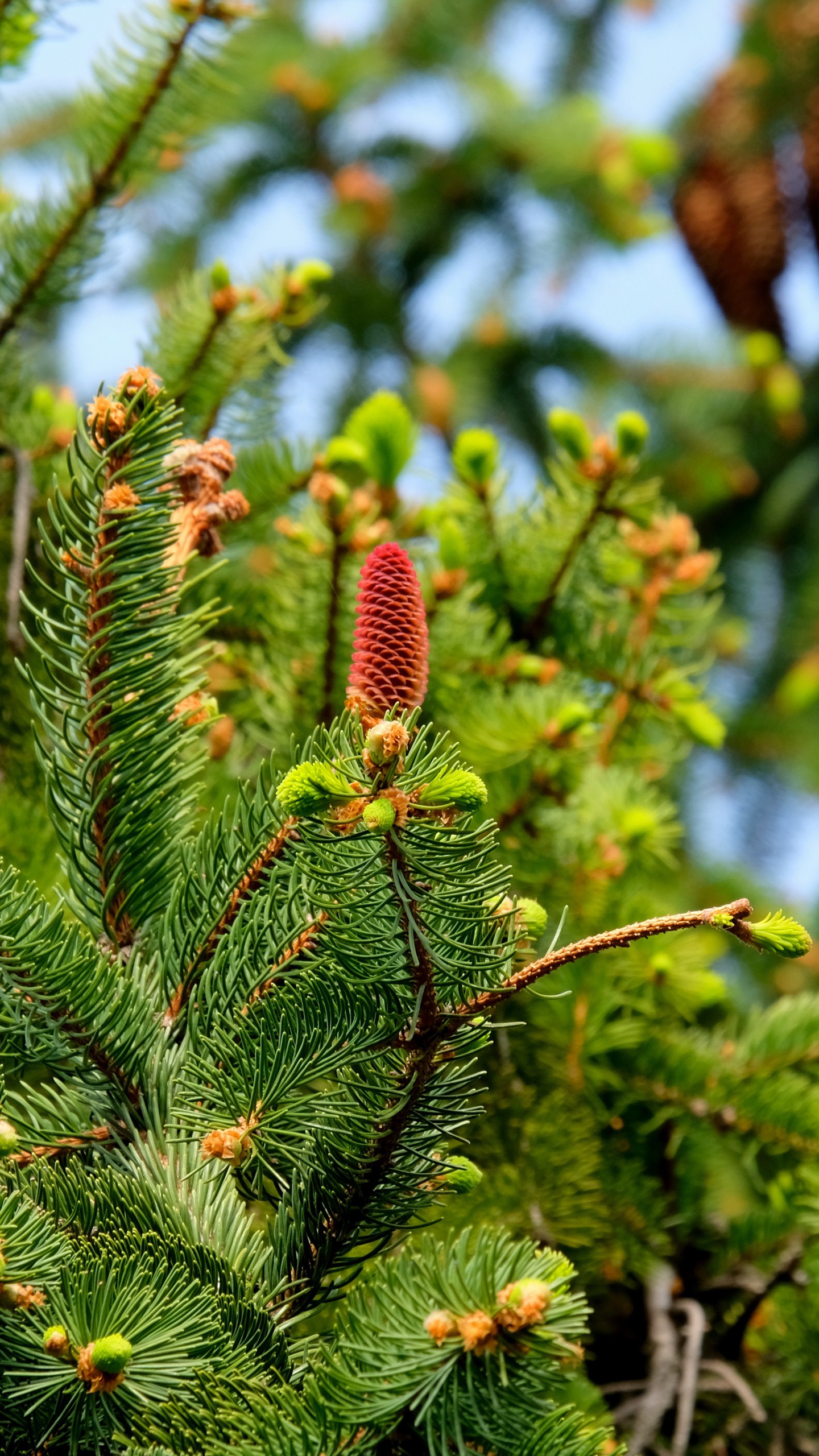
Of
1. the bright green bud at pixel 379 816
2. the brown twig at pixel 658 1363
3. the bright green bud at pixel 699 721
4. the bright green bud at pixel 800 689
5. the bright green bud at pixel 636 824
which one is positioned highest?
the bright green bud at pixel 379 816

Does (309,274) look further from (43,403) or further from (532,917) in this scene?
(532,917)

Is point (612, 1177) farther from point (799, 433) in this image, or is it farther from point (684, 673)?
point (799, 433)

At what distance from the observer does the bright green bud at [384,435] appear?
3.14 ft

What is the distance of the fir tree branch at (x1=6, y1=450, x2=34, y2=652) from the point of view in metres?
0.94

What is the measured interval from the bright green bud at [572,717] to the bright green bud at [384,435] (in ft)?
0.77

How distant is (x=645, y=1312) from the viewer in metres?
1.04

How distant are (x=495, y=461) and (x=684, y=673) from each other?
22 cm

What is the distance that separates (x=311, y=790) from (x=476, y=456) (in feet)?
1.92

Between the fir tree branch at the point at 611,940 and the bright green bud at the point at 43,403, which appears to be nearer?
the fir tree branch at the point at 611,940

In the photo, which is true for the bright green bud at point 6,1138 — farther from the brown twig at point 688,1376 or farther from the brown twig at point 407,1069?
the brown twig at point 688,1376

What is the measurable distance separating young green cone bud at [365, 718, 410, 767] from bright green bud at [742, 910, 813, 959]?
14 centimetres

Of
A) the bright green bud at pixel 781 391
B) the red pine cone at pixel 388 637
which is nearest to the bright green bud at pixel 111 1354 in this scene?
the red pine cone at pixel 388 637

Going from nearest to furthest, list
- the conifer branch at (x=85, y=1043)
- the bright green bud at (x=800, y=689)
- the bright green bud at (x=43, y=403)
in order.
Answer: the conifer branch at (x=85, y=1043) < the bright green bud at (x=43, y=403) < the bright green bud at (x=800, y=689)

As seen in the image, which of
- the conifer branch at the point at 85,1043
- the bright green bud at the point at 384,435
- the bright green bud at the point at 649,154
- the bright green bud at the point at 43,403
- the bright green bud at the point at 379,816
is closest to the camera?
the bright green bud at the point at 379,816
